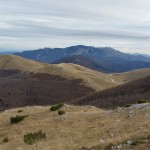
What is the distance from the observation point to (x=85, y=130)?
2930cm

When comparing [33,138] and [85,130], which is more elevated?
[85,130]

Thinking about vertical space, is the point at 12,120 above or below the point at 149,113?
below

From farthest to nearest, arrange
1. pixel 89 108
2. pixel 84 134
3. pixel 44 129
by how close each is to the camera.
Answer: pixel 89 108, pixel 44 129, pixel 84 134

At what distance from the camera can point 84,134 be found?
27.8 m

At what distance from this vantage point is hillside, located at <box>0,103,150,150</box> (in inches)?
859

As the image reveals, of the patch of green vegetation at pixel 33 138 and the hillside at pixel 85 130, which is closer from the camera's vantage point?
the hillside at pixel 85 130

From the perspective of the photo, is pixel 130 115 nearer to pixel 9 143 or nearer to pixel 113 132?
pixel 113 132

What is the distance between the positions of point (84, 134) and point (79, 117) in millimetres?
7580

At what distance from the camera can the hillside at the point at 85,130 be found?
71.6 ft

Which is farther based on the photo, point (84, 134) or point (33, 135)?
point (33, 135)

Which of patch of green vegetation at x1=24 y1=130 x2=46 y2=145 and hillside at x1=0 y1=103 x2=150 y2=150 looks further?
patch of green vegetation at x1=24 y1=130 x2=46 y2=145

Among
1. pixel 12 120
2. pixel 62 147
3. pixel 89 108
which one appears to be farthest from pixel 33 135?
pixel 89 108

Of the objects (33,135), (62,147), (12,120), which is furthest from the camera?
(12,120)

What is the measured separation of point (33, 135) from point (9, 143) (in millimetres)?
2152
